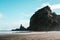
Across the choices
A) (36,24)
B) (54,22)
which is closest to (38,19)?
(36,24)

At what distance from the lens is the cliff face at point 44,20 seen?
6501 inches

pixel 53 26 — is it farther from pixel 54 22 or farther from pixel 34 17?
pixel 34 17

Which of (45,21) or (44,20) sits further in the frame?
(44,20)

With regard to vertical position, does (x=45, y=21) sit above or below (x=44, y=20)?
below

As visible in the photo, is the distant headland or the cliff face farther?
the cliff face

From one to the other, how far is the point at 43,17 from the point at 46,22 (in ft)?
22.8

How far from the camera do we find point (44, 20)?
552ft

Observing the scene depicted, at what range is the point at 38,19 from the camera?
174625 millimetres

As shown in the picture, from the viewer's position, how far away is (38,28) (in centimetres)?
16862

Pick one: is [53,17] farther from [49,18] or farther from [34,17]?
[34,17]

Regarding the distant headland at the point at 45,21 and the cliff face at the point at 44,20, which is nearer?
the distant headland at the point at 45,21

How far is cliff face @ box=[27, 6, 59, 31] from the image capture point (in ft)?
542

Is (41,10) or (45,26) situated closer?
(45,26)

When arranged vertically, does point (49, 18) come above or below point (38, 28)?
above
